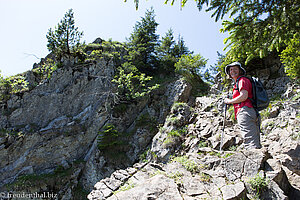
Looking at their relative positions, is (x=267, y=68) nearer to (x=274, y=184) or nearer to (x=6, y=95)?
(x=274, y=184)

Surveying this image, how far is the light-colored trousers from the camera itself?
409 cm

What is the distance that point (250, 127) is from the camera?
13.6ft

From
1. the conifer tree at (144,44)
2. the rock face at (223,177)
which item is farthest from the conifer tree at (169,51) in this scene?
the rock face at (223,177)

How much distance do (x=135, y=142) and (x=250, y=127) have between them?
28.7 ft

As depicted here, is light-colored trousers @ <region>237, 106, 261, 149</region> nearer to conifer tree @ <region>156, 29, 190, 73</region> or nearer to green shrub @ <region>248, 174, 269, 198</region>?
green shrub @ <region>248, 174, 269, 198</region>

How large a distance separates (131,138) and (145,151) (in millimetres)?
1642

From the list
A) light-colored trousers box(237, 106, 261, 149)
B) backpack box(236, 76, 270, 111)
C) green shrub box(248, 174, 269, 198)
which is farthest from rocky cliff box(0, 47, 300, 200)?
backpack box(236, 76, 270, 111)

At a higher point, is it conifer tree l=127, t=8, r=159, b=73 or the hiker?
conifer tree l=127, t=8, r=159, b=73

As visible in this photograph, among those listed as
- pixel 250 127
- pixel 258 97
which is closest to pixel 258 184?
pixel 250 127

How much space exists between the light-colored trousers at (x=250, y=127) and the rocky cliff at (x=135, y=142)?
35 cm

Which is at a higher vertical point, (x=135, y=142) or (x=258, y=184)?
(x=258, y=184)

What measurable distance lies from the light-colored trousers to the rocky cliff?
0.35 m

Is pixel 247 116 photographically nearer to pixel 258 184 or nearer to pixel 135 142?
pixel 258 184

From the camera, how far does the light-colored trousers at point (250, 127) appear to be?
4.09 meters
